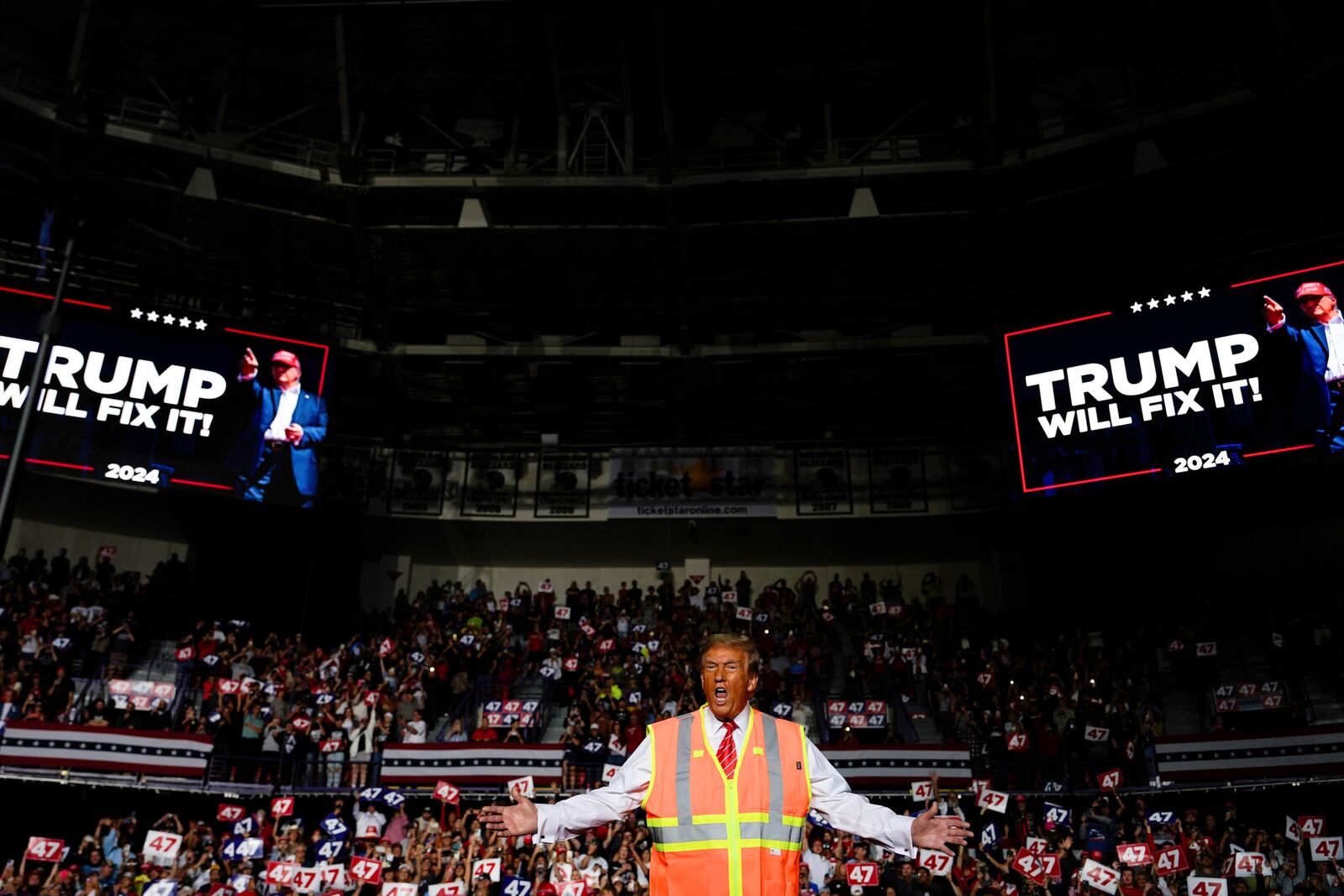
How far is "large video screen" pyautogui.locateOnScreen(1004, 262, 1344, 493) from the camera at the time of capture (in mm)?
22906

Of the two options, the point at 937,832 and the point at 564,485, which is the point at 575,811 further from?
the point at 564,485

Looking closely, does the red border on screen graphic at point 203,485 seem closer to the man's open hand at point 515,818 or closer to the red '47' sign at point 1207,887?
the red '47' sign at point 1207,887

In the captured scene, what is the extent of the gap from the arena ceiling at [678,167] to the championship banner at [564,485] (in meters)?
3.33

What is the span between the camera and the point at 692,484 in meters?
31.9

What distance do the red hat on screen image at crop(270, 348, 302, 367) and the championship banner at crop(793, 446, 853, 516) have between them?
13.8 meters

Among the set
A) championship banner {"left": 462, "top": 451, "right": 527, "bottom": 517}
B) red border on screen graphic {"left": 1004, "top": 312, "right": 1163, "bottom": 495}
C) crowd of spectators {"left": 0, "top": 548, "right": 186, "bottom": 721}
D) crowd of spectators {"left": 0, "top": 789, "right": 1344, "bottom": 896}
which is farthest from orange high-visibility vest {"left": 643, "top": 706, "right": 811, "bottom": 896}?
championship banner {"left": 462, "top": 451, "right": 527, "bottom": 517}

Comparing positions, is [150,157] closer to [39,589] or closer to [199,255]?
[199,255]

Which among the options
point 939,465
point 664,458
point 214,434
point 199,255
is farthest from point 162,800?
point 939,465

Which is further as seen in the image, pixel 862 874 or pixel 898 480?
pixel 898 480

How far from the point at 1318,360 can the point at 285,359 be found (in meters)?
22.8

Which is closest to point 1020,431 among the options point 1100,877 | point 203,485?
point 1100,877

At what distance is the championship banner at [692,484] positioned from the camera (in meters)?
31.7

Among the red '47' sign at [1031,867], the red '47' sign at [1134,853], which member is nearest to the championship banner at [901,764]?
the red '47' sign at [1031,867]

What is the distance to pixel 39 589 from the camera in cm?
2705
